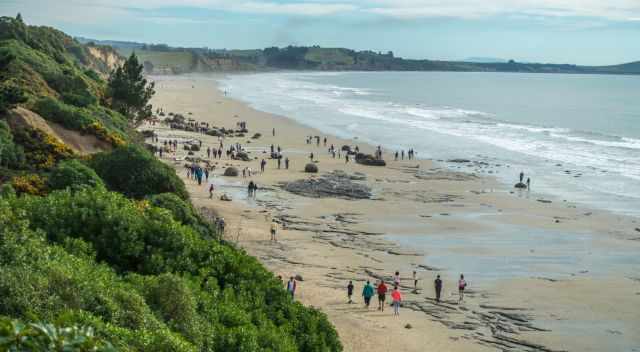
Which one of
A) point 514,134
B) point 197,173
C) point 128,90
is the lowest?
point 514,134

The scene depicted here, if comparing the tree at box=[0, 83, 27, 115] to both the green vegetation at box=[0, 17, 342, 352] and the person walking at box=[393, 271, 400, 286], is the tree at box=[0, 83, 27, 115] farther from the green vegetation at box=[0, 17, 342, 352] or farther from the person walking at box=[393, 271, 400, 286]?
the person walking at box=[393, 271, 400, 286]

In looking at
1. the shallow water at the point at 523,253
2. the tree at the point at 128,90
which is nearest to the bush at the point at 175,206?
the shallow water at the point at 523,253

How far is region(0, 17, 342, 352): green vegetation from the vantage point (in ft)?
24.7

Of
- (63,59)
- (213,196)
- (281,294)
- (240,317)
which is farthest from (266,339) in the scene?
(63,59)

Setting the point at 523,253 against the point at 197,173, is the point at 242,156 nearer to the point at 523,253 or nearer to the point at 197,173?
the point at 197,173

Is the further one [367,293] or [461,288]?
[461,288]

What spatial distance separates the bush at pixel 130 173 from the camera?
2061 centimetres

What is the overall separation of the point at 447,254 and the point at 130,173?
11447mm

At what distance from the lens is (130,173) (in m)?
20.6

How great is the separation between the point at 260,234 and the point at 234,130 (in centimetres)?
3621

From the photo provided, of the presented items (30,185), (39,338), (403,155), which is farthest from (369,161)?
(39,338)

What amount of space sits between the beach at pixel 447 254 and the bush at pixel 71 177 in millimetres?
6283

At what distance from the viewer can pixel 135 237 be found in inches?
489

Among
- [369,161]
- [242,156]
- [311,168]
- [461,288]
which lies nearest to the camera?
[461,288]
